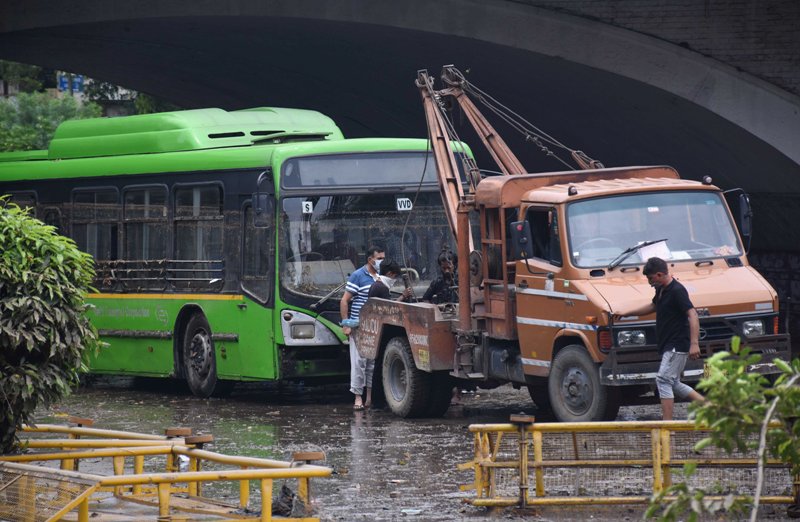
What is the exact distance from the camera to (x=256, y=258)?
18406mm

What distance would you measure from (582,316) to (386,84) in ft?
56.0

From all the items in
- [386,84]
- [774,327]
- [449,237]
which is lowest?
[774,327]

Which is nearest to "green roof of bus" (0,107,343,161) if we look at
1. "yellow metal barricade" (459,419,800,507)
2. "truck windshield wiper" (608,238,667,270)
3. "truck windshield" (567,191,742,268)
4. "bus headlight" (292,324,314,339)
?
"bus headlight" (292,324,314,339)

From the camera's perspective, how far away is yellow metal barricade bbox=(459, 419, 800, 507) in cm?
1043

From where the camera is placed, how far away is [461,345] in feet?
51.5

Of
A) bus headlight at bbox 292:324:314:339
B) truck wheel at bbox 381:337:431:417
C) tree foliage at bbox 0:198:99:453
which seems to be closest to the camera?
tree foliage at bbox 0:198:99:453

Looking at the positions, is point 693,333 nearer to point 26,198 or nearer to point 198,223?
point 198,223

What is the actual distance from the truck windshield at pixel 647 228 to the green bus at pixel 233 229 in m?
3.82

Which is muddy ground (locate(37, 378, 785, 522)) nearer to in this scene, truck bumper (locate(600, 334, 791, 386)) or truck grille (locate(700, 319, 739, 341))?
truck bumper (locate(600, 334, 791, 386))

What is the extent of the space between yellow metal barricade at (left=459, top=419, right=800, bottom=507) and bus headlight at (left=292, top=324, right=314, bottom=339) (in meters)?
7.32

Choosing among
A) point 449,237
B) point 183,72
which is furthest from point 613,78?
point 183,72

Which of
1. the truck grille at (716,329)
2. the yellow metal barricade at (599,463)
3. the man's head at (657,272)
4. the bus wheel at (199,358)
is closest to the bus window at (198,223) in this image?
the bus wheel at (199,358)

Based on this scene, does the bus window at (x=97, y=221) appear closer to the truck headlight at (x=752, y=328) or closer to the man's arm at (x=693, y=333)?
the truck headlight at (x=752, y=328)

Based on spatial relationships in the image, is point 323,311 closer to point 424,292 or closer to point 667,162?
point 424,292
